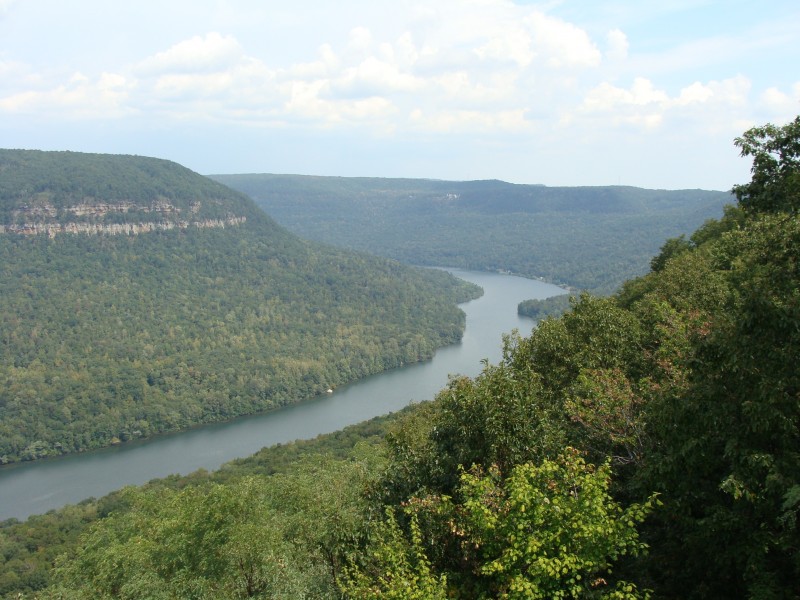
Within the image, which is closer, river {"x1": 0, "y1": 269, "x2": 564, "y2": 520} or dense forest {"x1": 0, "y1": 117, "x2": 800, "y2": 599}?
dense forest {"x1": 0, "y1": 117, "x2": 800, "y2": 599}

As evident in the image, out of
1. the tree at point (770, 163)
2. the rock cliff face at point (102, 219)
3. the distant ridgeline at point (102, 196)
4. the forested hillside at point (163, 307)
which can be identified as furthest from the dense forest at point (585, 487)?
the distant ridgeline at point (102, 196)

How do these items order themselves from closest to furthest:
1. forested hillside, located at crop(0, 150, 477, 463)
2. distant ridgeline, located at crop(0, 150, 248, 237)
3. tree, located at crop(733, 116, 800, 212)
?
tree, located at crop(733, 116, 800, 212), forested hillside, located at crop(0, 150, 477, 463), distant ridgeline, located at crop(0, 150, 248, 237)

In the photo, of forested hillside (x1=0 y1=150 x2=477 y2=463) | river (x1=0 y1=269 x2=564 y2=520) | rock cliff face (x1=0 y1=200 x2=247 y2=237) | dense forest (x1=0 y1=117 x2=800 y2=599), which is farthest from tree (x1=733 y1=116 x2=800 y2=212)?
rock cliff face (x1=0 y1=200 x2=247 y2=237)

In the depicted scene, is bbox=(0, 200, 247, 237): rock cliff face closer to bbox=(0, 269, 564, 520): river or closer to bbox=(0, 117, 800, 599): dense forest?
bbox=(0, 269, 564, 520): river

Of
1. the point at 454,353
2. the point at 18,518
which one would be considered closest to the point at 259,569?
the point at 18,518

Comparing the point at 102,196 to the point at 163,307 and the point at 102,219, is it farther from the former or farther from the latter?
the point at 163,307

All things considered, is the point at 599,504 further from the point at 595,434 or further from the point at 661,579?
the point at 595,434

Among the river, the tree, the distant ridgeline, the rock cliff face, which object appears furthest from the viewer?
the distant ridgeline
